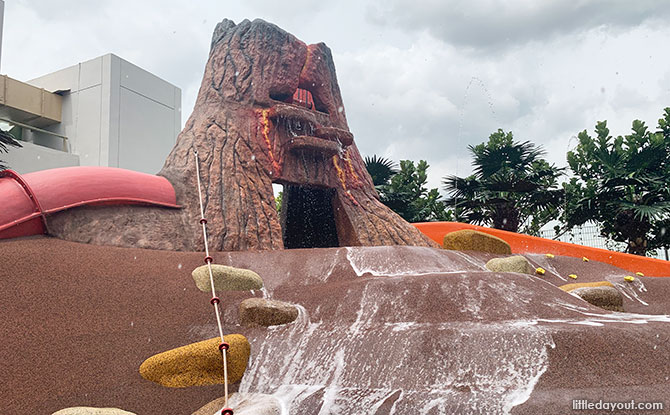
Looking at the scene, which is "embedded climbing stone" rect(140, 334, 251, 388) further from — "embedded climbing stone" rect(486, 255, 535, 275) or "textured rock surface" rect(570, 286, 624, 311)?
"embedded climbing stone" rect(486, 255, 535, 275)

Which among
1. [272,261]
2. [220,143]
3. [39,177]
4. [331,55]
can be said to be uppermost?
[331,55]

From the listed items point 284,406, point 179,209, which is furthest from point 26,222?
point 284,406

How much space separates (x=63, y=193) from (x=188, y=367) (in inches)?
140

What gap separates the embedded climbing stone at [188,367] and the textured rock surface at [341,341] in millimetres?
68

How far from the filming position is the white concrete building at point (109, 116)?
15023 mm

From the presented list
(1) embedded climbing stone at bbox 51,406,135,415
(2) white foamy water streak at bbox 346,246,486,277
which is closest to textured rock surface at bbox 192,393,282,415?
(1) embedded climbing stone at bbox 51,406,135,415

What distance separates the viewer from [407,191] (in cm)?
1591

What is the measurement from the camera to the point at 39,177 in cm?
631

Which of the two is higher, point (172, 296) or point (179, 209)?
point (179, 209)

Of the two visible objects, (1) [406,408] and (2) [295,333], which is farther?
(2) [295,333]

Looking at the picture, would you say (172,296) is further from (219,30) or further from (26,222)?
(219,30)

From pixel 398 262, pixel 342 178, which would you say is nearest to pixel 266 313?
pixel 398 262

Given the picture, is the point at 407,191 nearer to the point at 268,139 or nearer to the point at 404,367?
the point at 268,139

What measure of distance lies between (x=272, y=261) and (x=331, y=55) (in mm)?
5461
